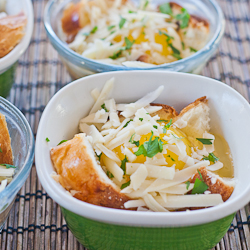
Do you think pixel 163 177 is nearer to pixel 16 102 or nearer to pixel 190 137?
pixel 190 137

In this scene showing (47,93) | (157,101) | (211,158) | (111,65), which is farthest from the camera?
(47,93)

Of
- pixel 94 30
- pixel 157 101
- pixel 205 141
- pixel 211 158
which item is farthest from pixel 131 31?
pixel 211 158

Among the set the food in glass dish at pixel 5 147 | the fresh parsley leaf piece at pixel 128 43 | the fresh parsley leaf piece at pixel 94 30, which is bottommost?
the food in glass dish at pixel 5 147

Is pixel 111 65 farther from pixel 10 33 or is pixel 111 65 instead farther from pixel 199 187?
pixel 199 187

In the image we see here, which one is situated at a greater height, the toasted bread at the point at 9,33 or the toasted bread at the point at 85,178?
→ the toasted bread at the point at 9,33

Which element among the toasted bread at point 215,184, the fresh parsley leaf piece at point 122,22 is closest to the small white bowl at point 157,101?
the toasted bread at point 215,184

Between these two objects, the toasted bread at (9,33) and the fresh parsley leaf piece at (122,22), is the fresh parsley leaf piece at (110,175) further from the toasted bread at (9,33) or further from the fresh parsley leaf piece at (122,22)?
the fresh parsley leaf piece at (122,22)

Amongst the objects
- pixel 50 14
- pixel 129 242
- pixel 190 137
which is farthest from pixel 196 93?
pixel 50 14
